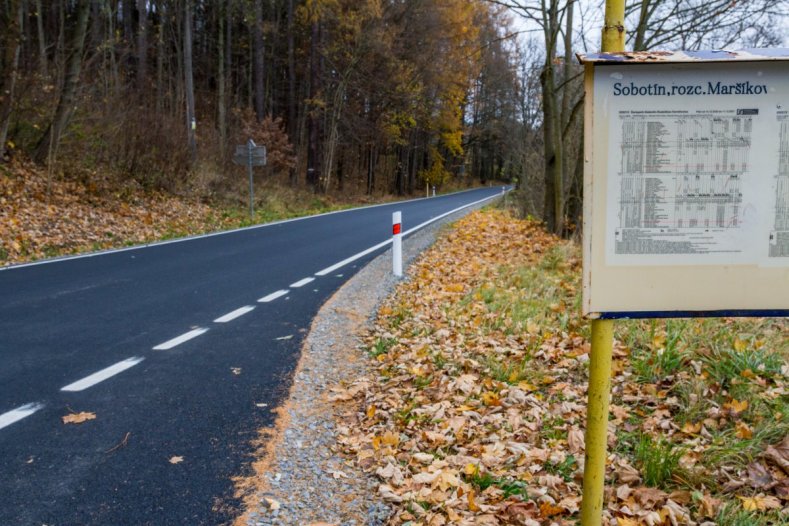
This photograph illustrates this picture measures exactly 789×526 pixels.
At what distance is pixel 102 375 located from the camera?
5277 mm

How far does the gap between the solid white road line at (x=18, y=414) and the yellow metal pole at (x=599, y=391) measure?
3.93m

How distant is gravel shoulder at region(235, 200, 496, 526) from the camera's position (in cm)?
331

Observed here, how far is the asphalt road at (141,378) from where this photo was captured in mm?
3426

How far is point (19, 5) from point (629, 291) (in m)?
18.5

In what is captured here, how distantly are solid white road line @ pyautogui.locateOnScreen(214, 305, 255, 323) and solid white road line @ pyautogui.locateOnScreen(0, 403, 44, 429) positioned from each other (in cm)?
274

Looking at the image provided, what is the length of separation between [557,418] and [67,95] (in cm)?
1676

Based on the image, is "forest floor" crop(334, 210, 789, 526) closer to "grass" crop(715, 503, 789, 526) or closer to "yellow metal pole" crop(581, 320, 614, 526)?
"grass" crop(715, 503, 789, 526)

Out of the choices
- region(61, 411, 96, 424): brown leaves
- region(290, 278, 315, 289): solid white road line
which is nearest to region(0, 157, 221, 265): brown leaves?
region(290, 278, 315, 289): solid white road line

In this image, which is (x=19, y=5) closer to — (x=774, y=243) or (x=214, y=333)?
(x=214, y=333)

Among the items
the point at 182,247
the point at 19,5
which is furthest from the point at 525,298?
the point at 19,5

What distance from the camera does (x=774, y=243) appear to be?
2512 millimetres

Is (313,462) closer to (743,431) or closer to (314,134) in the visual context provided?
(743,431)

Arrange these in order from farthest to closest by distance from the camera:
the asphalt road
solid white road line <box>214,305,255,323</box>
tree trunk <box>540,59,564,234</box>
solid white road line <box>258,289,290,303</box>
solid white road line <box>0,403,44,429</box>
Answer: tree trunk <box>540,59,564,234</box> → solid white road line <box>258,289,290,303</box> → solid white road line <box>214,305,255,323</box> → solid white road line <box>0,403,44,429</box> → the asphalt road

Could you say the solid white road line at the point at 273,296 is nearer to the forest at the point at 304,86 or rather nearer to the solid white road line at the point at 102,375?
the solid white road line at the point at 102,375
